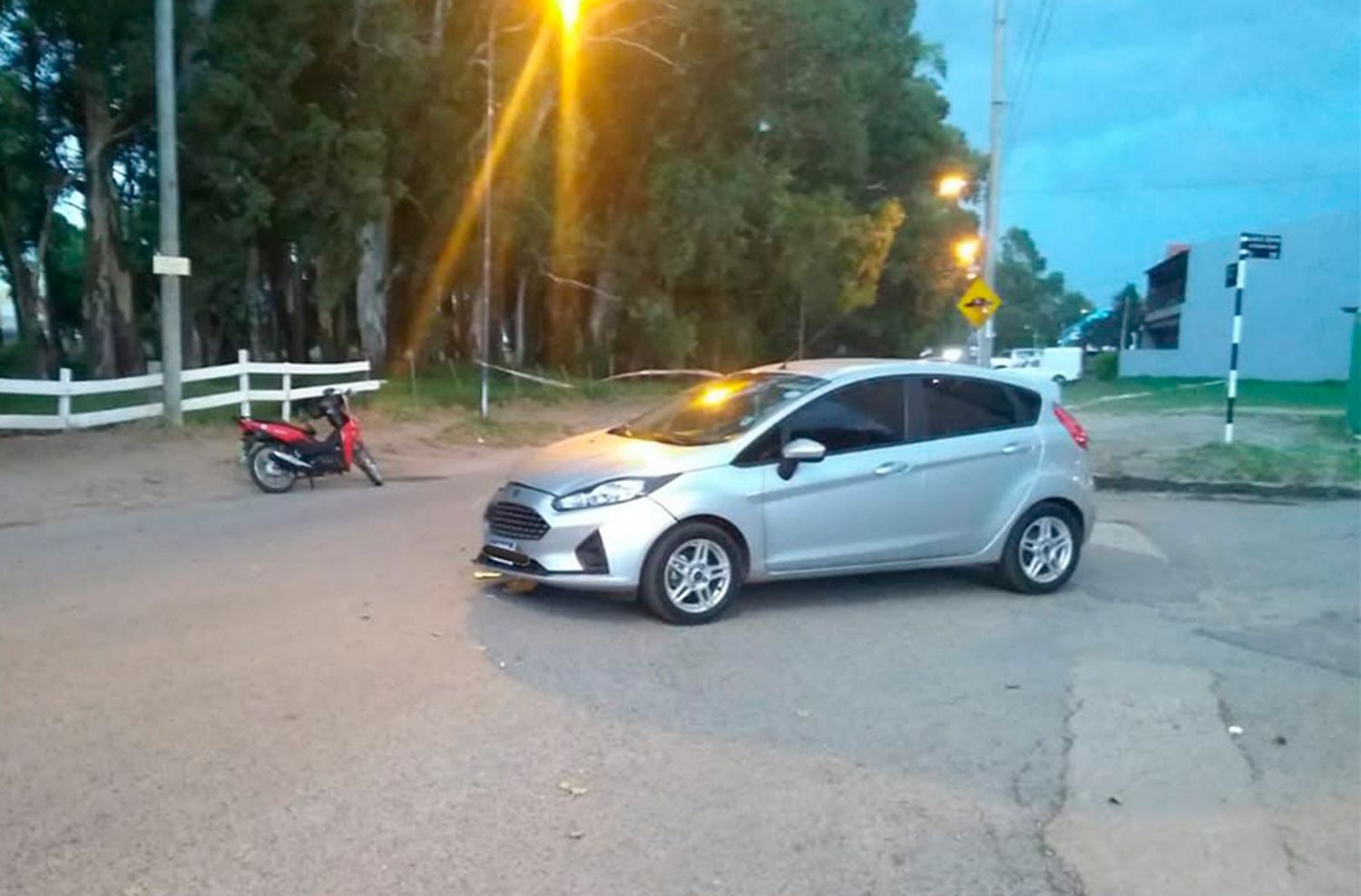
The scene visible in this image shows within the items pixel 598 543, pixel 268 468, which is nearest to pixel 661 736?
pixel 598 543

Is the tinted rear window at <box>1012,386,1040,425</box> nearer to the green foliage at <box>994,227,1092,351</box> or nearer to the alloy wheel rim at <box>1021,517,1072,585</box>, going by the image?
the alloy wheel rim at <box>1021,517,1072,585</box>

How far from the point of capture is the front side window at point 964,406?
30.7 feet

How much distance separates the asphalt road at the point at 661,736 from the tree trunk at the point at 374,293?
65.2 feet

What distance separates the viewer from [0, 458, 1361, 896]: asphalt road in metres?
4.81

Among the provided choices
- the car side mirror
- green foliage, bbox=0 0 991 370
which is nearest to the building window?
green foliage, bbox=0 0 991 370

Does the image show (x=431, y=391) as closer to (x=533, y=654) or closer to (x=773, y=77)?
(x=773, y=77)

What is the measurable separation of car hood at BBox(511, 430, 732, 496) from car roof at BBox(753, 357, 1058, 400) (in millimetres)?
1207

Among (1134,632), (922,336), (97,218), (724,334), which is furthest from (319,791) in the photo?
(922,336)

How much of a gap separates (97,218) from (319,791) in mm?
19677

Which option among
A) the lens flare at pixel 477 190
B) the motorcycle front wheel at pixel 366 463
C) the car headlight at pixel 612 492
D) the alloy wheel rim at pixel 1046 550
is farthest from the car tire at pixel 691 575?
the lens flare at pixel 477 190

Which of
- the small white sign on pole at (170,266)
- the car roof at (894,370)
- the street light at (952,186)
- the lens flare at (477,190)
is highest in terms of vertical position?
the street light at (952,186)

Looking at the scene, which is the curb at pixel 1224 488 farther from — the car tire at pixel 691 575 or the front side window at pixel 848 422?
the car tire at pixel 691 575

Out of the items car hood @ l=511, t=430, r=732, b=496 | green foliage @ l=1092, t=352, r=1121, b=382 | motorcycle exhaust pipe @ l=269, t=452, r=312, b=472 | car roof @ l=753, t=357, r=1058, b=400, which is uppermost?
car roof @ l=753, t=357, r=1058, b=400

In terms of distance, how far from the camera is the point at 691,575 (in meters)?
8.34
